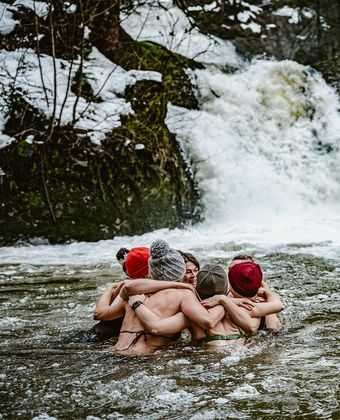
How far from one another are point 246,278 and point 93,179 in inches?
238

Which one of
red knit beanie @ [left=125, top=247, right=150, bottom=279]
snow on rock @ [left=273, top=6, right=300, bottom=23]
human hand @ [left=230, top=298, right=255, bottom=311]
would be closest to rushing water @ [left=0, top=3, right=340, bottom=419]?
human hand @ [left=230, top=298, right=255, bottom=311]

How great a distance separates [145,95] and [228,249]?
163 inches

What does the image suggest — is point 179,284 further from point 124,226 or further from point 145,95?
point 145,95

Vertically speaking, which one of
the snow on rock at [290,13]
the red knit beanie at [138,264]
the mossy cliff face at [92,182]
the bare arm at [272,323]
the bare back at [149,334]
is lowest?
the bare arm at [272,323]

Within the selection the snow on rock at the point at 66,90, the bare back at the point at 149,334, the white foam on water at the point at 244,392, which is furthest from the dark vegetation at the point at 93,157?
the white foam on water at the point at 244,392

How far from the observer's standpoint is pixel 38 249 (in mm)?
8953

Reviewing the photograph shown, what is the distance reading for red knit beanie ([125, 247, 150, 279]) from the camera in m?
4.33

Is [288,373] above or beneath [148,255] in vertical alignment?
beneath

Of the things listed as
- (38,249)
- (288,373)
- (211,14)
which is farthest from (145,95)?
(288,373)

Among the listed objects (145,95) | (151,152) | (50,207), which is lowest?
(50,207)

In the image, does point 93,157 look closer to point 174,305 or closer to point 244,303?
point 244,303

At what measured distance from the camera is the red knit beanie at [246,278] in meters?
4.25

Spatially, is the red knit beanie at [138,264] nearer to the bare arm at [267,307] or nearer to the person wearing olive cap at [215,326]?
the person wearing olive cap at [215,326]

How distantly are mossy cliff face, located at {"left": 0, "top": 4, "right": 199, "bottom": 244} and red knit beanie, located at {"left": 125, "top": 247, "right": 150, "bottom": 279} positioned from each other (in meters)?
5.21
